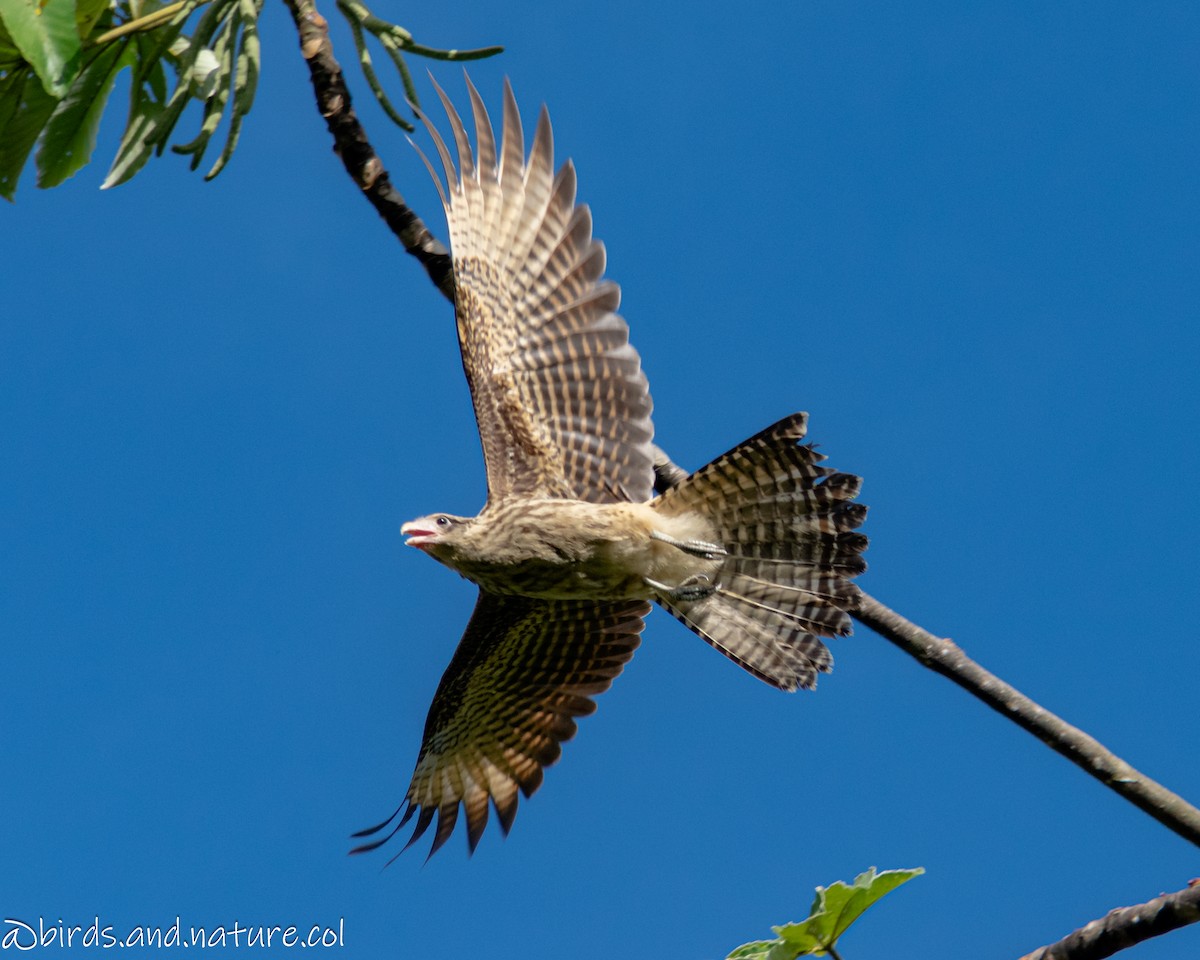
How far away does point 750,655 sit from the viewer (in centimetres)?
612

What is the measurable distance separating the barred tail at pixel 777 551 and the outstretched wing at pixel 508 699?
0.62m

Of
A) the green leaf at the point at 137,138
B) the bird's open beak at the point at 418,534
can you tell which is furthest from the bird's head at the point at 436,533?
the green leaf at the point at 137,138

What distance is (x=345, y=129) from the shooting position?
15.4 ft

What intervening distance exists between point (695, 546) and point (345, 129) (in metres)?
2.26

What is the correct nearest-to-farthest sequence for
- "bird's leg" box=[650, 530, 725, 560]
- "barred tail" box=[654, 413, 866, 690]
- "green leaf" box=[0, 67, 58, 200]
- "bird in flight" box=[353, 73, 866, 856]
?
1. "green leaf" box=[0, 67, 58, 200]
2. "barred tail" box=[654, 413, 866, 690]
3. "bird in flight" box=[353, 73, 866, 856]
4. "bird's leg" box=[650, 530, 725, 560]

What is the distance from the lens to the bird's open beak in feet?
19.9

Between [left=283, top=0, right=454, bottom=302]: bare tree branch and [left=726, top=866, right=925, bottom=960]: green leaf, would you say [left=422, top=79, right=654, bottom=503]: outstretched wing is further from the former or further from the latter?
[left=726, top=866, right=925, bottom=960]: green leaf

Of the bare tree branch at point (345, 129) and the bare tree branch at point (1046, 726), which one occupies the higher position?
the bare tree branch at point (345, 129)

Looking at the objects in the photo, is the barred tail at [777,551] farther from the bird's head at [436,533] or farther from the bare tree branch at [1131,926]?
the bare tree branch at [1131,926]

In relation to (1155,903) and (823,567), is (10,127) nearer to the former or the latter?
(823,567)

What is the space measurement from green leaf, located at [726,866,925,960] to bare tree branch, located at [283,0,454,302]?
267 cm

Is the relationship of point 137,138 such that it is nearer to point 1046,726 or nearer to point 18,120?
point 18,120

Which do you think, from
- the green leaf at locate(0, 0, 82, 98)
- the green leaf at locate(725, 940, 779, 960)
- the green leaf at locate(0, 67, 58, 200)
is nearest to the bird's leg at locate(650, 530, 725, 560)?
the green leaf at locate(725, 940, 779, 960)

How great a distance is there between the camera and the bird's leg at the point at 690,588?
6.09m
